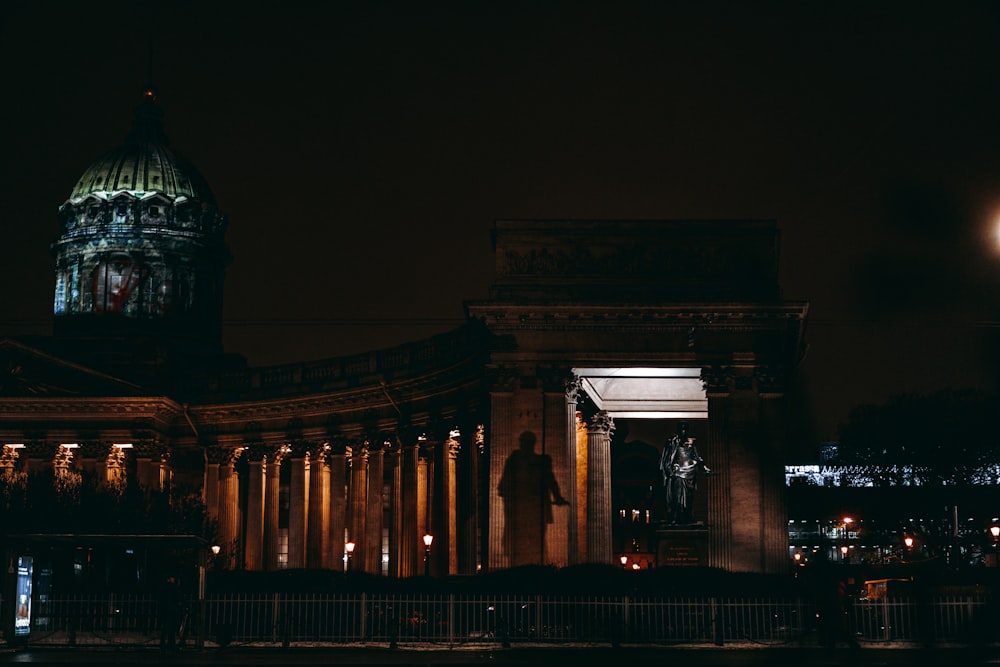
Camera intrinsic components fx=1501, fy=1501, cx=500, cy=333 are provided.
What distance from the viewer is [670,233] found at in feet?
204

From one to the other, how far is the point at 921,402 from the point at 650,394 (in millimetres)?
42625

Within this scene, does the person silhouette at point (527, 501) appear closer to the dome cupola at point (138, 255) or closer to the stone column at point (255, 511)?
the stone column at point (255, 511)

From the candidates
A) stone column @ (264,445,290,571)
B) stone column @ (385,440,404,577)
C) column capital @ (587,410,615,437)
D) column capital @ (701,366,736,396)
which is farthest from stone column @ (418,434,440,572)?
column capital @ (701,366,736,396)

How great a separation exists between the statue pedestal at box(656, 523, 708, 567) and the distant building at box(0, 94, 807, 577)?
0.26 feet

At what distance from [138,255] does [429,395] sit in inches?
1831

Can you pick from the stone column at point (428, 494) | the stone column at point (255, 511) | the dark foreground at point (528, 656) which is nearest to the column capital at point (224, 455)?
the stone column at point (255, 511)

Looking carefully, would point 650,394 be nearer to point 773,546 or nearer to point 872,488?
point 773,546

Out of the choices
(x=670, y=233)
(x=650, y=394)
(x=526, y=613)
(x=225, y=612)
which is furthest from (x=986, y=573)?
(x=225, y=612)

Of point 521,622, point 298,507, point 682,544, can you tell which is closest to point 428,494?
point 298,507

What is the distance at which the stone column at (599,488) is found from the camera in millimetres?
65188

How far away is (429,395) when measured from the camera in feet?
250

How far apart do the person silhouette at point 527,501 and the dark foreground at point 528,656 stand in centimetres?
1288

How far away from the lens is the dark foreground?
1535 inches

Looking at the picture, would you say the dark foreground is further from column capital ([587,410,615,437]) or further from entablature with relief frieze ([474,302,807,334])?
column capital ([587,410,615,437])
